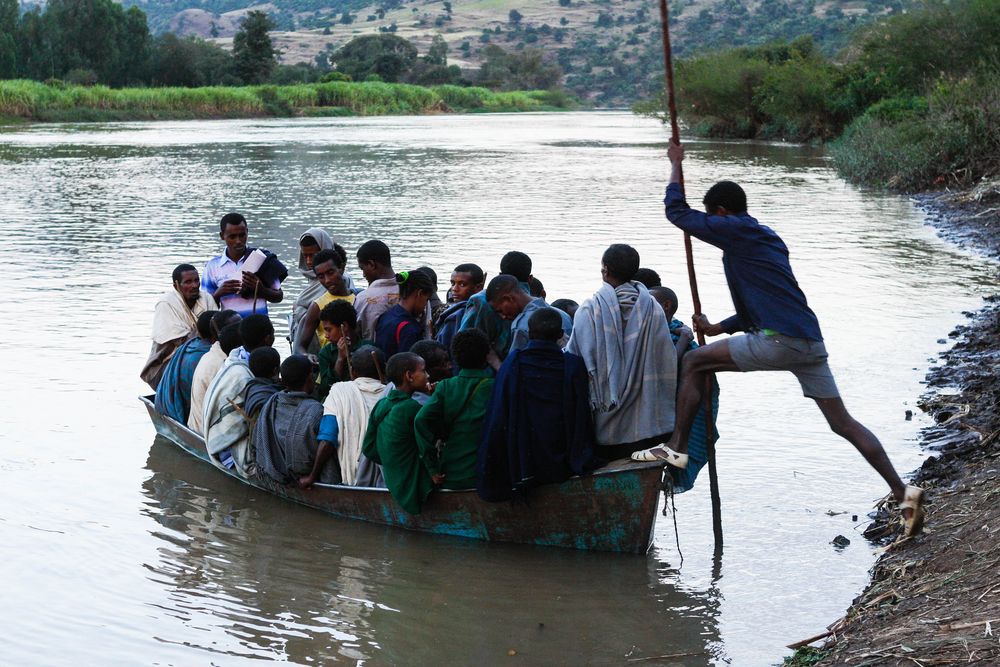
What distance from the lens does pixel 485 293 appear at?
6.65m

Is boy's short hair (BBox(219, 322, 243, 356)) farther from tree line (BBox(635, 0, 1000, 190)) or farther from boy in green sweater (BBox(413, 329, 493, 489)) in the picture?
tree line (BBox(635, 0, 1000, 190))

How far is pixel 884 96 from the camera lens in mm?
35500

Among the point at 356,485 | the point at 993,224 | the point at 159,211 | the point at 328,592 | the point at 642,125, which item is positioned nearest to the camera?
the point at 328,592

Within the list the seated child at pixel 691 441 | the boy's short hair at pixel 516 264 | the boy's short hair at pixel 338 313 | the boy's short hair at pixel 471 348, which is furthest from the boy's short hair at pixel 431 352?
the seated child at pixel 691 441

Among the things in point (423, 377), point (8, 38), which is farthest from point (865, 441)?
point (8, 38)

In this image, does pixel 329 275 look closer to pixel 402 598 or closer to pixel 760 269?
pixel 402 598

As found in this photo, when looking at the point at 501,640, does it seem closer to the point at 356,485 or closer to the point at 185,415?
the point at 356,485

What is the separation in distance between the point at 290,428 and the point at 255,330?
2.80 feet

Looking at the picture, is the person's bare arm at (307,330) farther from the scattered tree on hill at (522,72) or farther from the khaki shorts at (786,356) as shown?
the scattered tree on hill at (522,72)

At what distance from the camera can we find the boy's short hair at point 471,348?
19.6 feet

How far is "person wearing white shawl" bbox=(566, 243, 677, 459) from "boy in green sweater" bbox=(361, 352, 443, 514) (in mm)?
830

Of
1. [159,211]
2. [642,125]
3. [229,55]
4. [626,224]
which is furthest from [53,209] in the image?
[229,55]

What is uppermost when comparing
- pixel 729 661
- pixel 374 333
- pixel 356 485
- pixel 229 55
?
pixel 229 55

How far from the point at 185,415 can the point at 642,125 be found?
5753 cm
